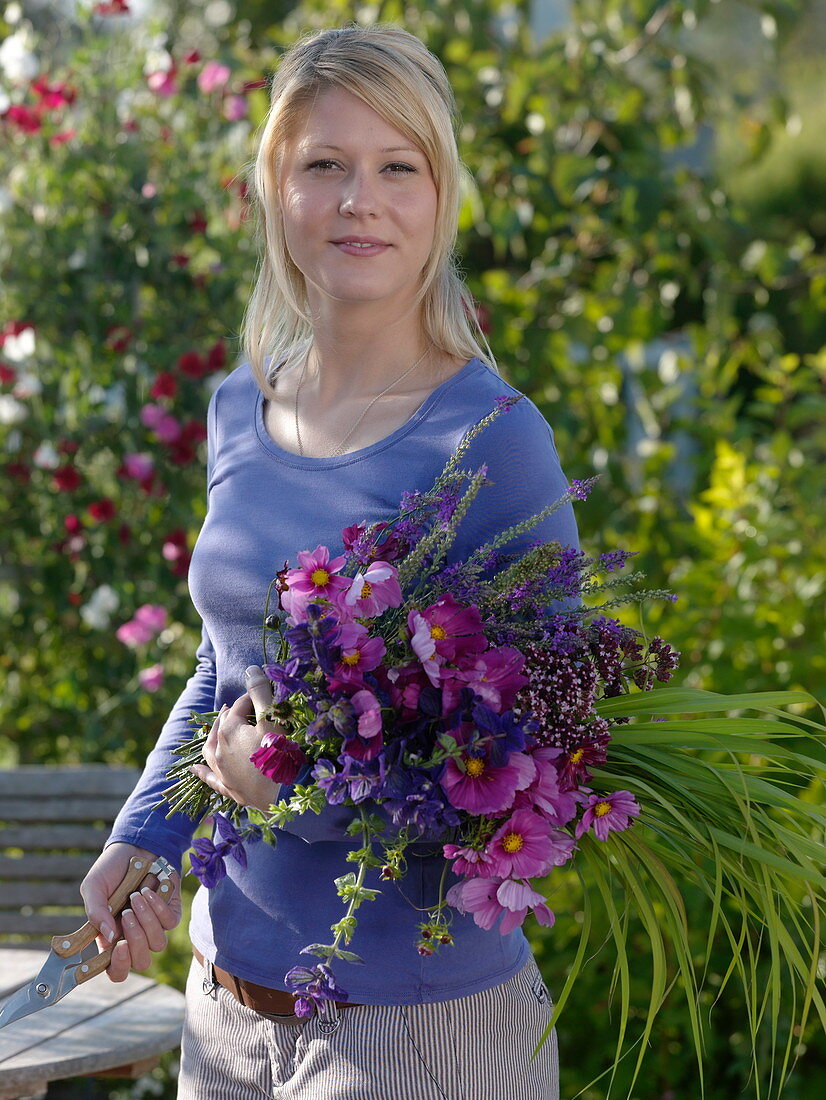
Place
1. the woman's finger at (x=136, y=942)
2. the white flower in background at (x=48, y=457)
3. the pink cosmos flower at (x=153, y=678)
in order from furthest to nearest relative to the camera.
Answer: the white flower in background at (x=48, y=457), the pink cosmos flower at (x=153, y=678), the woman's finger at (x=136, y=942)

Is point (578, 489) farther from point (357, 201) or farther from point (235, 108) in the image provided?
point (235, 108)

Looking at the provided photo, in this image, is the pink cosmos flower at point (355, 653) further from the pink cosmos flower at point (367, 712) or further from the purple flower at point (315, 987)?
the purple flower at point (315, 987)

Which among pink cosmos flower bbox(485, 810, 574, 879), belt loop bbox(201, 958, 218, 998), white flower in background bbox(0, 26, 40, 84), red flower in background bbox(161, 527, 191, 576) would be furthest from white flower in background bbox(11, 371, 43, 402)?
pink cosmos flower bbox(485, 810, 574, 879)

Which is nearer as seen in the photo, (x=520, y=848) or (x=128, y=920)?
(x=520, y=848)

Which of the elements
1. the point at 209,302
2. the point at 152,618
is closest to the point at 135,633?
the point at 152,618

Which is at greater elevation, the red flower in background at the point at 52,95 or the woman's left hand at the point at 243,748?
the red flower in background at the point at 52,95

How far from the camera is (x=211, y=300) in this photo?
11.0ft

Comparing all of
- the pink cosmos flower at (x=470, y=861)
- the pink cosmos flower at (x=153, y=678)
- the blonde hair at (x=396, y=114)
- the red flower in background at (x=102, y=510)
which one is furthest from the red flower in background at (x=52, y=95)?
the pink cosmos flower at (x=470, y=861)

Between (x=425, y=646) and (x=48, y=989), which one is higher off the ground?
(x=425, y=646)

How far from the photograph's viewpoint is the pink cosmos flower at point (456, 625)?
109 centimetres

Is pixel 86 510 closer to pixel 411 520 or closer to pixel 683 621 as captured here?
pixel 683 621

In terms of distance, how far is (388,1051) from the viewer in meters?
1.23

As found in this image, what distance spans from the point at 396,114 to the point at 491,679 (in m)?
0.70

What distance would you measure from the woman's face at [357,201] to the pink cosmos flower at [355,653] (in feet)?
1.70
